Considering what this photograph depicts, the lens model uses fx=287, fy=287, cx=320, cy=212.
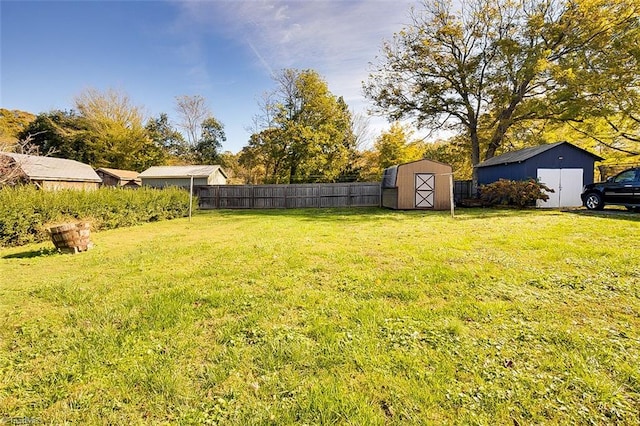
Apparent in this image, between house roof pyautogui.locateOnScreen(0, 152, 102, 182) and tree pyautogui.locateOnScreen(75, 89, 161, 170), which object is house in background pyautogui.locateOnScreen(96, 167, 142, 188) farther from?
tree pyautogui.locateOnScreen(75, 89, 161, 170)

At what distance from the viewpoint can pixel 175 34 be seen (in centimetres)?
808

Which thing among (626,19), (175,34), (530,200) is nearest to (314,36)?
(175,34)

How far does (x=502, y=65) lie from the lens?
14852mm

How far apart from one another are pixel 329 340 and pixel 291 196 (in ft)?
47.7

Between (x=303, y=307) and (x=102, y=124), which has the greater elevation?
(x=102, y=124)

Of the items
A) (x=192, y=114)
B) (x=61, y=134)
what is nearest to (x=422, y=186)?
(x=192, y=114)

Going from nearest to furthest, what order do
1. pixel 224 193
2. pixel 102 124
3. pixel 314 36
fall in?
pixel 314 36 < pixel 224 193 < pixel 102 124

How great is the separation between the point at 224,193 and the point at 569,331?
16501 mm

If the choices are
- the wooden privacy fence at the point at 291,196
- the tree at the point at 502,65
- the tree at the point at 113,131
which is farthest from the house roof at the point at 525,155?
the tree at the point at 113,131

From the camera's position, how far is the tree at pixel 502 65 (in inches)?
512

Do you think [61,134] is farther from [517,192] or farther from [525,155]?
[525,155]

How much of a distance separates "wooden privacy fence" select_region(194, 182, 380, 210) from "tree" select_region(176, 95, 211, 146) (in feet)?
47.5

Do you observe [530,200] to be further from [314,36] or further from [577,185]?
[314,36]

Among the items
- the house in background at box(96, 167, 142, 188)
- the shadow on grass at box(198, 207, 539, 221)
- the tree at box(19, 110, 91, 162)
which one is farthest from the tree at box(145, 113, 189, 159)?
the shadow on grass at box(198, 207, 539, 221)
